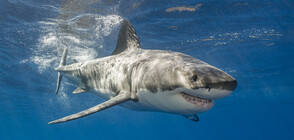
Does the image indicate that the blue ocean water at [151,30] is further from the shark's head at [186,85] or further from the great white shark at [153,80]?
the shark's head at [186,85]

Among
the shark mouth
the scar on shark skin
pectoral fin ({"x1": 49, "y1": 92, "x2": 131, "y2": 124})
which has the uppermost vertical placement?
the scar on shark skin

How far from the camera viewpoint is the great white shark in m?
2.59

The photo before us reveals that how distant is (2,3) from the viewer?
28.7 ft

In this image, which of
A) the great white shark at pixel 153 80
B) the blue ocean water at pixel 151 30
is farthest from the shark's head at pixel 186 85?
the blue ocean water at pixel 151 30

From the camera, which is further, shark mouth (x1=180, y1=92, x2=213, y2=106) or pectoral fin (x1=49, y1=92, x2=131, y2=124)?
pectoral fin (x1=49, y1=92, x2=131, y2=124)

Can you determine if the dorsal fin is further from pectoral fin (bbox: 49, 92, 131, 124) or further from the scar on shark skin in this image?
the scar on shark skin

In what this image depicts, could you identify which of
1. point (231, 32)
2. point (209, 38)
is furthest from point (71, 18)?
point (231, 32)

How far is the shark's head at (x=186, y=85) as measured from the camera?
2453mm

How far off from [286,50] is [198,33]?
27.5 feet

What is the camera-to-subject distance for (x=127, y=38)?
5.70 metres

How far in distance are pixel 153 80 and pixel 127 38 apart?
2.65m

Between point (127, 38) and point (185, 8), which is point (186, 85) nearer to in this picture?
point (127, 38)

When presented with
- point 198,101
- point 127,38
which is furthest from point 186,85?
point 127,38

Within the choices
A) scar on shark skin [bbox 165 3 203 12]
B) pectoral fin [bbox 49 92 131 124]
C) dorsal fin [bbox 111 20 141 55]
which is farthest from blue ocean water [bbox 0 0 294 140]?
pectoral fin [bbox 49 92 131 124]
